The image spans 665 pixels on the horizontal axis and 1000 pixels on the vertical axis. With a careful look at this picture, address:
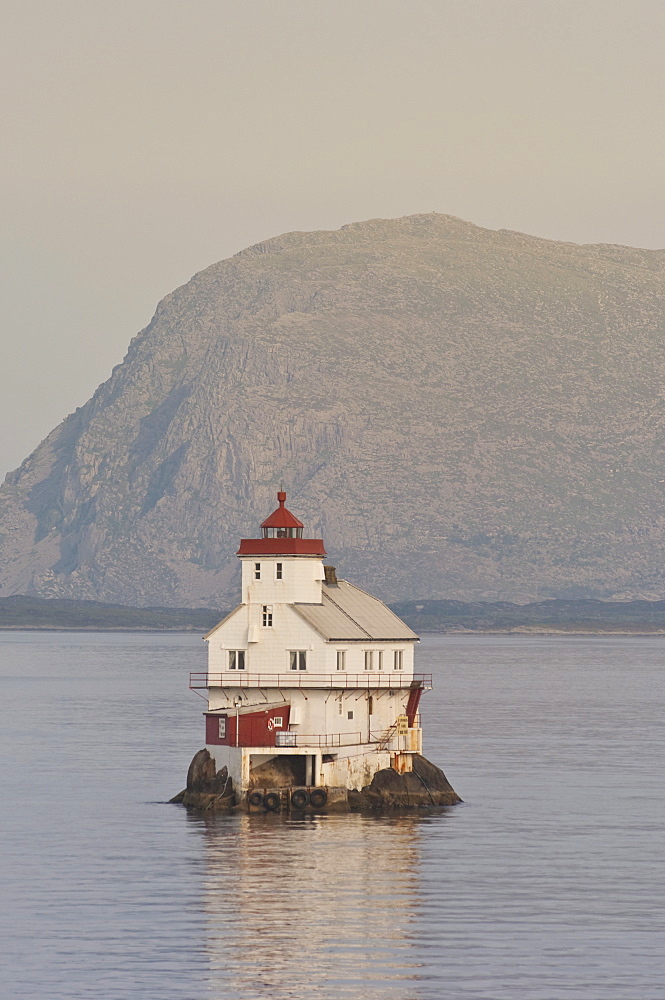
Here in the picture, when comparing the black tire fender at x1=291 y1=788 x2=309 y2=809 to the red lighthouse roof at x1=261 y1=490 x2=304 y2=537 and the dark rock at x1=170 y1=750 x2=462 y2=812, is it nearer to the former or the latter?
the dark rock at x1=170 y1=750 x2=462 y2=812

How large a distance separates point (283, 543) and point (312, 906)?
2347 cm

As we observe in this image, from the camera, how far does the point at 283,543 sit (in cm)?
8262

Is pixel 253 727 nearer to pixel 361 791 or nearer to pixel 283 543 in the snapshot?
pixel 361 791

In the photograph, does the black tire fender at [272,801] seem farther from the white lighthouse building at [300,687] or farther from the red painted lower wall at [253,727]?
the red painted lower wall at [253,727]

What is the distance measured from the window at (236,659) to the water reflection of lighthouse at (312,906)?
631 centimetres

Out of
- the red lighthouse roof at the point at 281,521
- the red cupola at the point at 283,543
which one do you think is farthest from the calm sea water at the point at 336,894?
the red lighthouse roof at the point at 281,521

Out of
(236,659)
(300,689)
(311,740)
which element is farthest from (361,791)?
(236,659)

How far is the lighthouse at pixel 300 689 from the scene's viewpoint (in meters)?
79.2

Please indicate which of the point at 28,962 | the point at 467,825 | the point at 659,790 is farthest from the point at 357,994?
the point at 659,790

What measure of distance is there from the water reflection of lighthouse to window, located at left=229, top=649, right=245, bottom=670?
20.7 ft

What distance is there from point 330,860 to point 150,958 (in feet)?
52.7

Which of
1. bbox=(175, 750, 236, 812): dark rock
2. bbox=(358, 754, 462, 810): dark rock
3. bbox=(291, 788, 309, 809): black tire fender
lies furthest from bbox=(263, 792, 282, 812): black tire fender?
bbox=(358, 754, 462, 810): dark rock

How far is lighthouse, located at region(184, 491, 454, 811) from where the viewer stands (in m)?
79.2

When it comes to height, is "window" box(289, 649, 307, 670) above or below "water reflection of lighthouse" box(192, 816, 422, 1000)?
above
